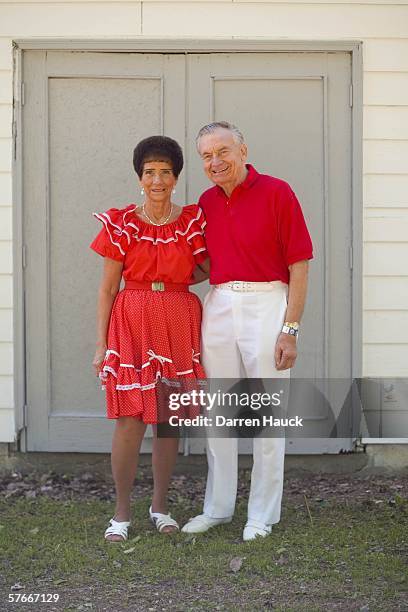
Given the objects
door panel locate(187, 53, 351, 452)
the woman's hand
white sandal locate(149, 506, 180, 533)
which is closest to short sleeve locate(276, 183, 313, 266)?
the woman's hand

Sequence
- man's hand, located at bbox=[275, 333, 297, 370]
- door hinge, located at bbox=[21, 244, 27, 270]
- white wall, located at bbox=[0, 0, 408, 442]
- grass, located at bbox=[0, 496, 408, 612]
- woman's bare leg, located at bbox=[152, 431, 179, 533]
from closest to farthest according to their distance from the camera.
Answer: grass, located at bbox=[0, 496, 408, 612], man's hand, located at bbox=[275, 333, 297, 370], woman's bare leg, located at bbox=[152, 431, 179, 533], white wall, located at bbox=[0, 0, 408, 442], door hinge, located at bbox=[21, 244, 27, 270]

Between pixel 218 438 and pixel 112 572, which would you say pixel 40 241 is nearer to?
pixel 218 438

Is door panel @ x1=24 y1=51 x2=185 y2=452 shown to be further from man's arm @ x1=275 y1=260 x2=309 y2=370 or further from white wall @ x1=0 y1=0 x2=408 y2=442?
man's arm @ x1=275 y1=260 x2=309 y2=370

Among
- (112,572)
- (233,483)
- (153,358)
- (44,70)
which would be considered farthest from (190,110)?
(112,572)

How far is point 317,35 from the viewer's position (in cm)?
530

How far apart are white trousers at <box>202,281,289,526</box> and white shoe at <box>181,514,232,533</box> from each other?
5 cm

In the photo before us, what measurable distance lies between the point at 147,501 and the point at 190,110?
84.3 inches

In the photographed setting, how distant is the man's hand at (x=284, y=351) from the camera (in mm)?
4230

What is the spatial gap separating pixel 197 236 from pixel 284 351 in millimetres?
649

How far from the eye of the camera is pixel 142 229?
4.29m

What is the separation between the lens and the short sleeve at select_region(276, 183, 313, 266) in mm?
4234

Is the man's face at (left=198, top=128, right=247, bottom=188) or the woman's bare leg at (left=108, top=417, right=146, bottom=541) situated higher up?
the man's face at (left=198, top=128, right=247, bottom=188)

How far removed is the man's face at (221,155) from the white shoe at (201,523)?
1.56 m

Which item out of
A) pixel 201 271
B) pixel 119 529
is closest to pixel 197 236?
pixel 201 271
